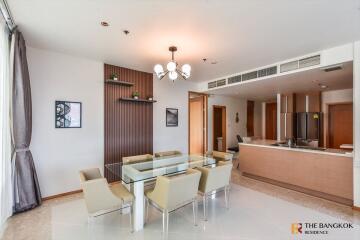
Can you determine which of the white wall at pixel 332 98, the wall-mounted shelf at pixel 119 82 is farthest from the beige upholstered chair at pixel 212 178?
the white wall at pixel 332 98

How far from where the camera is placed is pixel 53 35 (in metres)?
2.77

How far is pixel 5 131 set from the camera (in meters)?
2.57

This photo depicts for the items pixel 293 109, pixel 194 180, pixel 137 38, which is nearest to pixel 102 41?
pixel 137 38

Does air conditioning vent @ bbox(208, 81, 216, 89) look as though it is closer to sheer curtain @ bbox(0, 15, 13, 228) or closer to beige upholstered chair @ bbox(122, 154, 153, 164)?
beige upholstered chair @ bbox(122, 154, 153, 164)

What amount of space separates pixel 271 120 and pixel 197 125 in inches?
164

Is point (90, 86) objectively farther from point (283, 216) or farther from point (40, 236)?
point (283, 216)

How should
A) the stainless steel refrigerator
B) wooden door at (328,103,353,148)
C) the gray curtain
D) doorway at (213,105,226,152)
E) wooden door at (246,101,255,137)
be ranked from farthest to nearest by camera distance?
wooden door at (246,101,255,137) → doorway at (213,105,226,152) → the stainless steel refrigerator → wooden door at (328,103,353,148) → the gray curtain

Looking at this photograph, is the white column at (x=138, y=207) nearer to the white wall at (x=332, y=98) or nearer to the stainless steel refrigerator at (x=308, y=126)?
the stainless steel refrigerator at (x=308, y=126)

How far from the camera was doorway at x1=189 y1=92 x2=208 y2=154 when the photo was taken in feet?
20.2

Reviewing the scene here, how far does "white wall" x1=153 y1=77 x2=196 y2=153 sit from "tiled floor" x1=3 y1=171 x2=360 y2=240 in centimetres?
219

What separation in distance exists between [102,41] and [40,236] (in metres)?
2.82

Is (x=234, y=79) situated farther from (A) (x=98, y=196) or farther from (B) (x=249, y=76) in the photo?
(A) (x=98, y=196)

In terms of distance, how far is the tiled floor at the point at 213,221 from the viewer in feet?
7.51

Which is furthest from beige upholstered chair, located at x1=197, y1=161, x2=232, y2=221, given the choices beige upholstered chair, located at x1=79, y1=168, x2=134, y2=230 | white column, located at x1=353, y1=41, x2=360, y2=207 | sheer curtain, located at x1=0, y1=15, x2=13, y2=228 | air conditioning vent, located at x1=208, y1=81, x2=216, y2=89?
air conditioning vent, located at x1=208, y1=81, x2=216, y2=89
